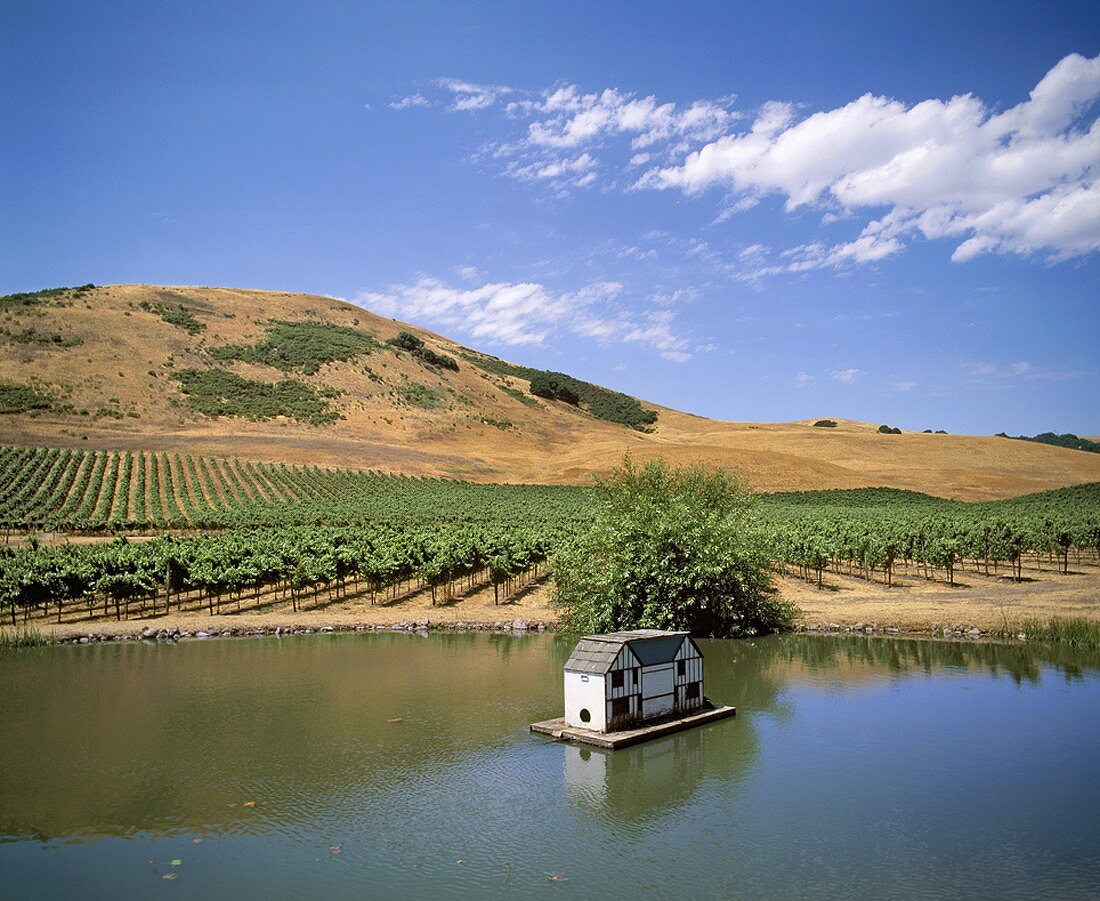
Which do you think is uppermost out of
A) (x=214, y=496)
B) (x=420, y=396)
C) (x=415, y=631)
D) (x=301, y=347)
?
(x=301, y=347)

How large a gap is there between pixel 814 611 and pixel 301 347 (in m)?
127

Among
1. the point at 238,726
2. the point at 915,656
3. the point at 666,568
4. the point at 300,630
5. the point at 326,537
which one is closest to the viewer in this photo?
the point at 238,726

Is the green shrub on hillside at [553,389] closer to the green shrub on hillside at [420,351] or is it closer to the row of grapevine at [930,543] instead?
the green shrub on hillside at [420,351]

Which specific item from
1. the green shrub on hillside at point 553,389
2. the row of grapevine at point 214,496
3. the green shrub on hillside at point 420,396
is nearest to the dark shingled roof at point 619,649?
the row of grapevine at point 214,496

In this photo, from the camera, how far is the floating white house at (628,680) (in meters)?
24.8

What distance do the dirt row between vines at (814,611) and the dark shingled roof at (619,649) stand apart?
59.7 feet

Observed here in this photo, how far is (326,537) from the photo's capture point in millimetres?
57219

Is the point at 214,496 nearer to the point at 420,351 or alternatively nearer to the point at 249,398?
the point at 249,398

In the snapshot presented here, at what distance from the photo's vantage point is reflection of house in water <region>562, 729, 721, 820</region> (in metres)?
19.9

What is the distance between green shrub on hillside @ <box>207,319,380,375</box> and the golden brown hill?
38.3 inches

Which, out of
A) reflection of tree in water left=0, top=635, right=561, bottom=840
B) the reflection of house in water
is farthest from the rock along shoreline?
the reflection of house in water

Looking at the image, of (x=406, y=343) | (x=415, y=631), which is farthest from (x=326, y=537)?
(x=406, y=343)

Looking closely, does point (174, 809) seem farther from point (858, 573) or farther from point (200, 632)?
point (858, 573)

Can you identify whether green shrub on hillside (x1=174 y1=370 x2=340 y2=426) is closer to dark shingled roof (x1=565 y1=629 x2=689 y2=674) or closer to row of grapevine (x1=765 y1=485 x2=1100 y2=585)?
row of grapevine (x1=765 y1=485 x2=1100 y2=585)
